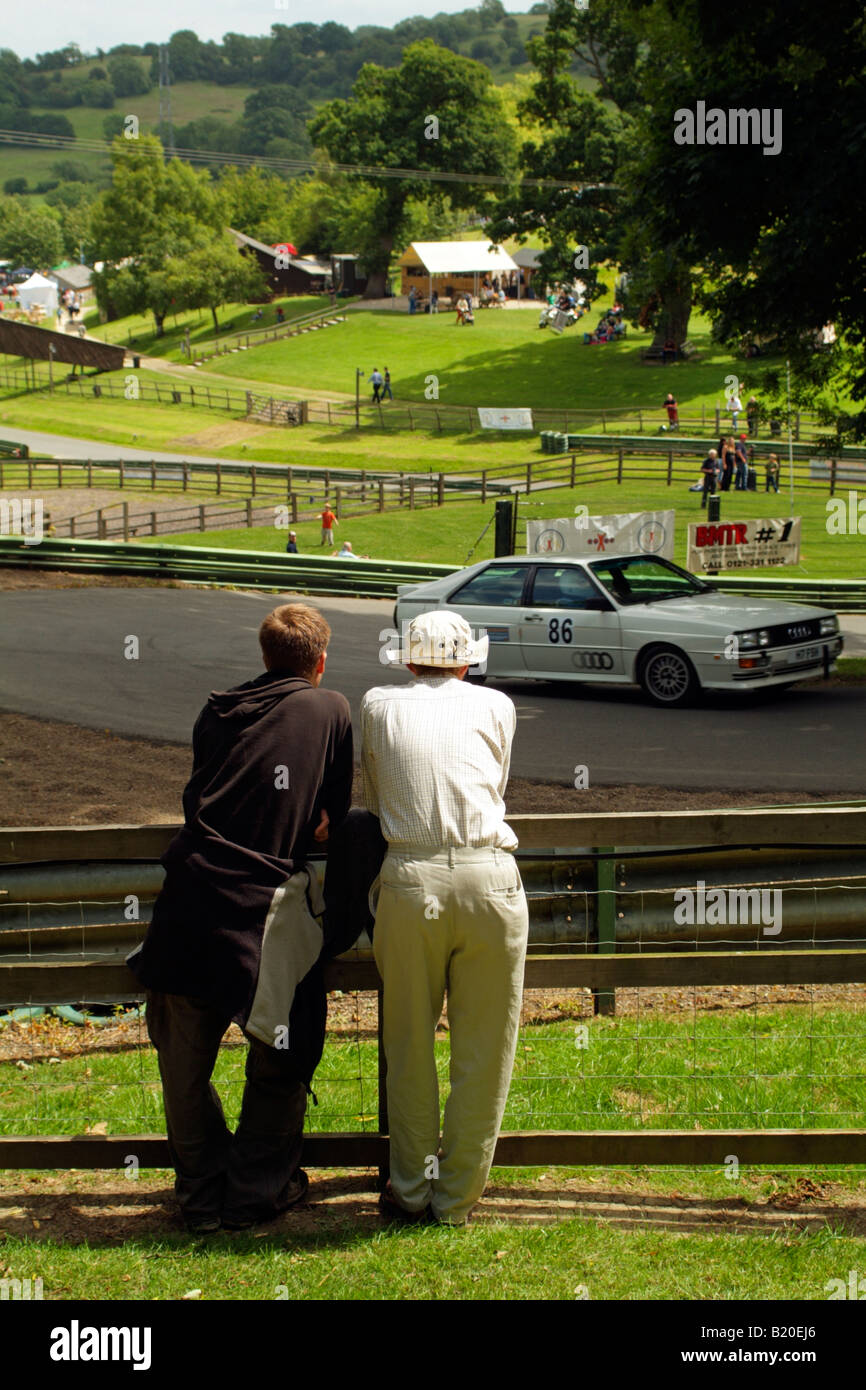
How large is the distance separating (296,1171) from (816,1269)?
1475 millimetres

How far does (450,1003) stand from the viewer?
392cm

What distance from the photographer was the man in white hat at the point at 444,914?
3.75 m

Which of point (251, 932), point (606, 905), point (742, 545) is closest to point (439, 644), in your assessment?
point (251, 932)

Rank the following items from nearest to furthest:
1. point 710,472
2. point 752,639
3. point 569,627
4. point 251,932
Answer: point 251,932
point 752,639
point 569,627
point 710,472

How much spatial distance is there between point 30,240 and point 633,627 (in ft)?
483

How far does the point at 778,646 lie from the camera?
1388 cm

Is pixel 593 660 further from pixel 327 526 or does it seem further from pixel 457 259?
pixel 457 259

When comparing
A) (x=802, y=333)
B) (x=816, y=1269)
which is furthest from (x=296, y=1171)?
(x=802, y=333)

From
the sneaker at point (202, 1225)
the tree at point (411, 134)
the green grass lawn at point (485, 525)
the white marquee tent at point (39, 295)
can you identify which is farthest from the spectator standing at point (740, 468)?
the white marquee tent at point (39, 295)

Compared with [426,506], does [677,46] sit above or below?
above

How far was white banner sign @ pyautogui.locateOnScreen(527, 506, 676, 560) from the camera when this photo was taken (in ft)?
74.5

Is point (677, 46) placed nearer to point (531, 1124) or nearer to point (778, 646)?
point (778, 646)

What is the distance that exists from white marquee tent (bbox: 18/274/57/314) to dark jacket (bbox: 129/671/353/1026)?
11298 centimetres
